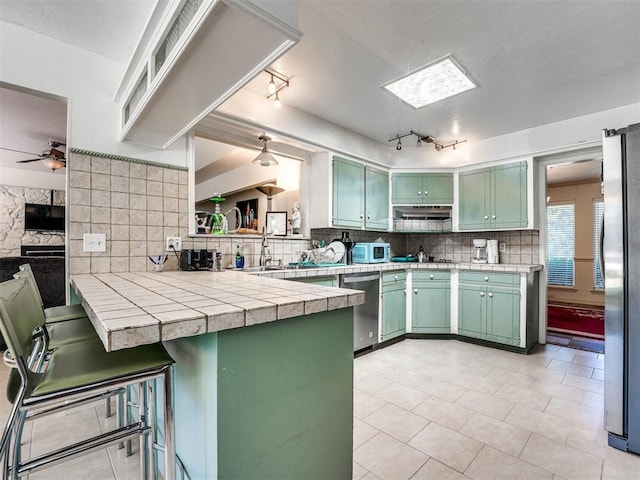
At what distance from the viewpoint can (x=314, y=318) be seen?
1.09 m

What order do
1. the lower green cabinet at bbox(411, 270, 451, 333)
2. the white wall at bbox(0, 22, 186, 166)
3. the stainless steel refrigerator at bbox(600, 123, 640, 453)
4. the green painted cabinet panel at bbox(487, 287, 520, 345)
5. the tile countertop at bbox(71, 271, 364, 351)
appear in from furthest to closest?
the lower green cabinet at bbox(411, 270, 451, 333), the green painted cabinet panel at bbox(487, 287, 520, 345), the white wall at bbox(0, 22, 186, 166), the stainless steel refrigerator at bbox(600, 123, 640, 453), the tile countertop at bbox(71, 271, 364, 351)

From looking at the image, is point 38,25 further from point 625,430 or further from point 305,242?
point 625,430

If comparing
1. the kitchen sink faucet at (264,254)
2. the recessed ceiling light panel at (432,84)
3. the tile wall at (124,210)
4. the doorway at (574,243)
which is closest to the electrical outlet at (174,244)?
the tile wall at (124,210)

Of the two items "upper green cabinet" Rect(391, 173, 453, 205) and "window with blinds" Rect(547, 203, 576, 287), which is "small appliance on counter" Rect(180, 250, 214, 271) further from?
"window with blinds" Rect(547, 203, 576, 287)

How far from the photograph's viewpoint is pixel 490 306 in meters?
3.42

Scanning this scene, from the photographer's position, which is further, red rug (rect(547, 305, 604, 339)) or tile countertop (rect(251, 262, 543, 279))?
red rug (rect(547, 305, 604, 339))

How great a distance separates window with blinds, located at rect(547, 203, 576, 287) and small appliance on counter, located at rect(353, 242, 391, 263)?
4252 mm

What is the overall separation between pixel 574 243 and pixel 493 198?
3553 millimetres

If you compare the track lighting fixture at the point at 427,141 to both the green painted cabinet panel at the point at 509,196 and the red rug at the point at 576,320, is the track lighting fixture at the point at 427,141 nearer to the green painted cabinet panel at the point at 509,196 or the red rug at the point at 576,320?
the green painted cabinet panel at the point at 509,196

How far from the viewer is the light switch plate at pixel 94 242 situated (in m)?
2.02

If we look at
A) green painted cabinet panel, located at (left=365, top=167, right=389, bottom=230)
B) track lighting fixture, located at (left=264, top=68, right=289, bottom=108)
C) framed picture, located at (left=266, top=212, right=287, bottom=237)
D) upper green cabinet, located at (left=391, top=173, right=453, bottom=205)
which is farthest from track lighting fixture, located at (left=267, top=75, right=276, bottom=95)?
upper green cabinet, located at (left=391, top=173, right=453, bottom=205)

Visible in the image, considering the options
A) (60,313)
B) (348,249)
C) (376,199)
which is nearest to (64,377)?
(60,313)

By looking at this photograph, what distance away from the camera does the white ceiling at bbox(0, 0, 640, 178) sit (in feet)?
5.67

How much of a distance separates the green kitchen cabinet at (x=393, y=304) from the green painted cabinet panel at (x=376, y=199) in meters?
0.69
